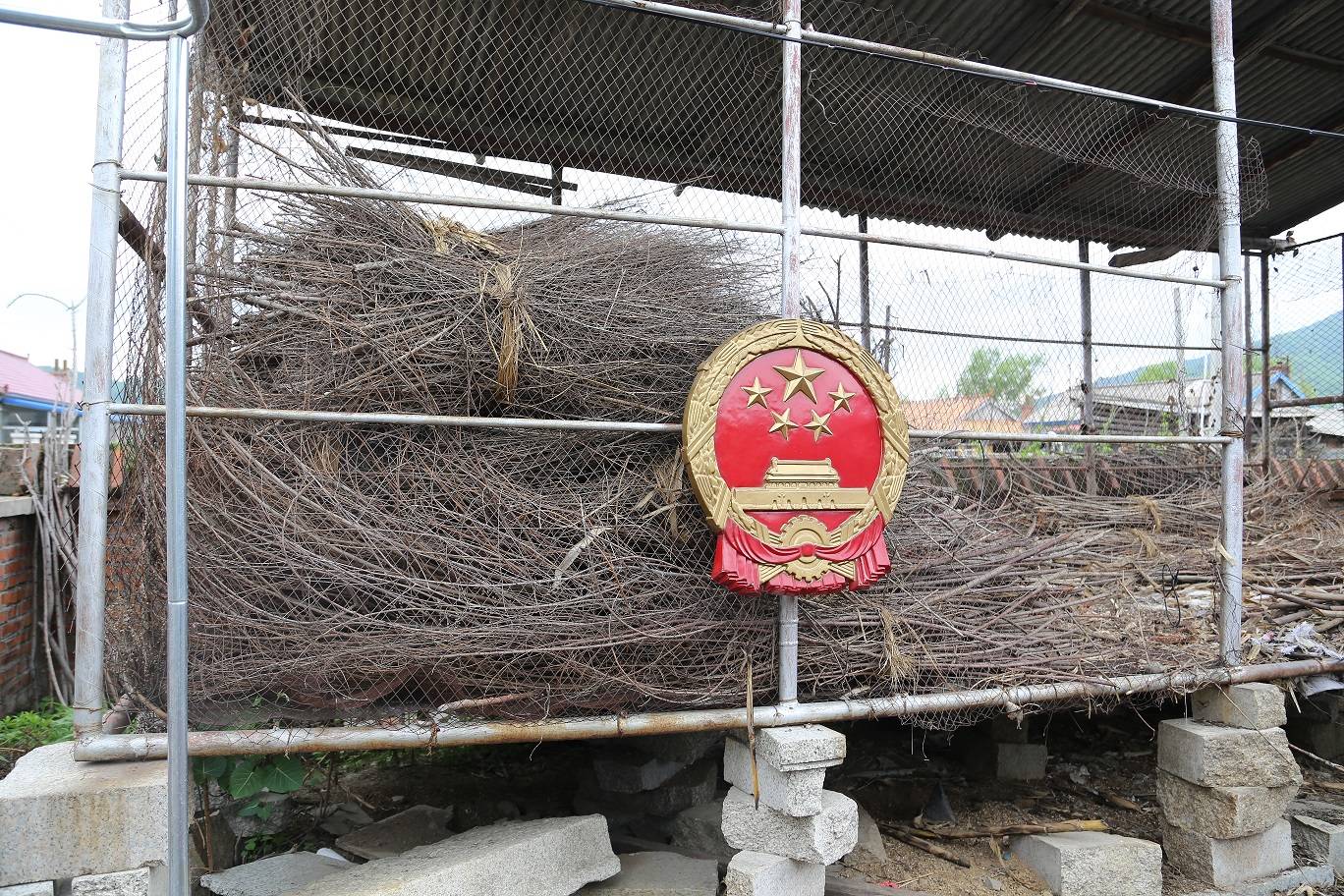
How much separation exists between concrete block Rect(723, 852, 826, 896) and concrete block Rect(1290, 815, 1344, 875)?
3.24m

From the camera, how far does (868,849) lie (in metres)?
4.48

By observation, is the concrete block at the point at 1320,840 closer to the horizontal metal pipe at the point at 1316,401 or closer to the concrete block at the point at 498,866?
the concrete block at the point at 498,866

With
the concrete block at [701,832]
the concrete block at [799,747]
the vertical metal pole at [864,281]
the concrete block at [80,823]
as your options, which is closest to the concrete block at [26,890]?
the concrete block at [80,823]

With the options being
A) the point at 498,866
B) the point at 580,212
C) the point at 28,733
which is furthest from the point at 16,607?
the point at 580,212

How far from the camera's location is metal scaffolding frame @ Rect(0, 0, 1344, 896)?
7.57ft

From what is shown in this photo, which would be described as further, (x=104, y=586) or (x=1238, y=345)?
(x=1238, y=345)

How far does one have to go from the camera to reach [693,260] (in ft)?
13.3

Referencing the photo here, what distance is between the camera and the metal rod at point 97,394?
301cm

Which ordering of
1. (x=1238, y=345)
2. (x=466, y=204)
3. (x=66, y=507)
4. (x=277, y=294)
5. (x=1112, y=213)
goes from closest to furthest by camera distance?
(x=466, y=204) → (x=277, y=294) → (x=1238, y=345) → (x=66, y=507) → (x=1112, y=213)

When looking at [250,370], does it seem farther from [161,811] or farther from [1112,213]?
[1112,213]

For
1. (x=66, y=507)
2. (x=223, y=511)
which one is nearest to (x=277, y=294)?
(x=223, y=511)

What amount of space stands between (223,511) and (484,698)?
1330 millimetres

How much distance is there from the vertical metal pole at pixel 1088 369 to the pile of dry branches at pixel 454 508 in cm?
386

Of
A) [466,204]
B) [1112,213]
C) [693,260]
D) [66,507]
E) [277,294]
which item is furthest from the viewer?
[1112,213]
